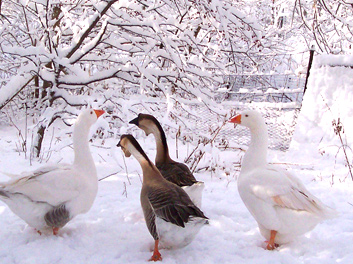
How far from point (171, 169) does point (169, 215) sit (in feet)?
3.77

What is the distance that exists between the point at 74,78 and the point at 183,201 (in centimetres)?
355

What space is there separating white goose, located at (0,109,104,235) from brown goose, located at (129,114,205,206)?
2.62 ft

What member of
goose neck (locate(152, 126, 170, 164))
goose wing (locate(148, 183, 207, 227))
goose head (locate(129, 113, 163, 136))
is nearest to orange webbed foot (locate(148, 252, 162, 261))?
goose wing (locate(148, 183, 207, 227))

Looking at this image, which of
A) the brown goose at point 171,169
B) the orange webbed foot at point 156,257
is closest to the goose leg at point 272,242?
the brown goose at point 171,169

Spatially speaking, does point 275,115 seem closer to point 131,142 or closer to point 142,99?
point 142,99

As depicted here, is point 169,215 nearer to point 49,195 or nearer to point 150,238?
point 150,238

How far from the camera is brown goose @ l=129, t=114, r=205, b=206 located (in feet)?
9.99

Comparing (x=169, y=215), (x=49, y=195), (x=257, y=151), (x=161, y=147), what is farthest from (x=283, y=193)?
(x=49, y=195)

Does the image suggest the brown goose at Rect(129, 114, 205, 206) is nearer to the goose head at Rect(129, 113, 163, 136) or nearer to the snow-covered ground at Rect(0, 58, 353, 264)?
the goose head at Rect(129, 113, 163, 136)

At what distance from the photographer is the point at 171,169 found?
3.41m

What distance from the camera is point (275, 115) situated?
8305mm

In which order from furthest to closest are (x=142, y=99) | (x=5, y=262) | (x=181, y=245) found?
(x=142, y=99) < (x=181, y=245) < (x=5, y=262)

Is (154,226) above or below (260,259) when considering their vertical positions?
above

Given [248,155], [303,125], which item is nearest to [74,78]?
[248,155]
